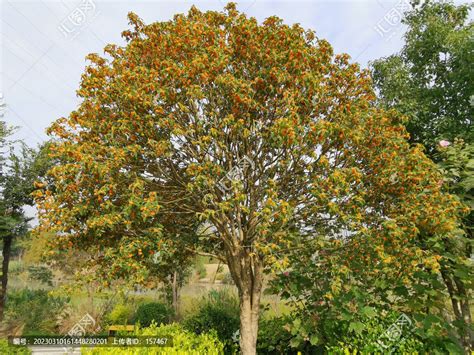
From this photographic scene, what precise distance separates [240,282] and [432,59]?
7.34m

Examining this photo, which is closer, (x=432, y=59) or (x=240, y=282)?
(x=240, y=282)

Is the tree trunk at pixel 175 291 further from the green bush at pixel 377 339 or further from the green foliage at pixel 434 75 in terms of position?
the green foliage at pixel 434 75

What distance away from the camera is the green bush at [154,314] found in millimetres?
13162

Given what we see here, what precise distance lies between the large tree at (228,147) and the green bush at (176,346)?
78 centimetres

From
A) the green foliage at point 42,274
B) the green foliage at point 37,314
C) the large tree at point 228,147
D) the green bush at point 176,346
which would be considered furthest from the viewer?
the green foliage at point 42,274

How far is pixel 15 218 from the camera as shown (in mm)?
14445

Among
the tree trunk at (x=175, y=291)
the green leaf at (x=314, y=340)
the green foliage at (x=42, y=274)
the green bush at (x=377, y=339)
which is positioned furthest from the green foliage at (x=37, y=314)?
the green bush at (x=377, y=339)

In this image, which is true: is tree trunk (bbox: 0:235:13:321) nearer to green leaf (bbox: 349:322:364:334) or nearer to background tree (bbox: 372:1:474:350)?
green leaf (bbox: 349:322:364:334)

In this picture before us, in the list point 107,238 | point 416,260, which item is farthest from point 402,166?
point 107,238

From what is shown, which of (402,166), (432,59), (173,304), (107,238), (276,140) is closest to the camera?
(276,140)

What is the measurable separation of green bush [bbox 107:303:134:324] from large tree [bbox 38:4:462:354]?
9.21 m

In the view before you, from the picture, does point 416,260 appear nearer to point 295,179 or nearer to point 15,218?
point 295,179

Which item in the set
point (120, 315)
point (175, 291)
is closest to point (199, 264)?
point (175, 291)

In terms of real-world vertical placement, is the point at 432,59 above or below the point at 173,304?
above
